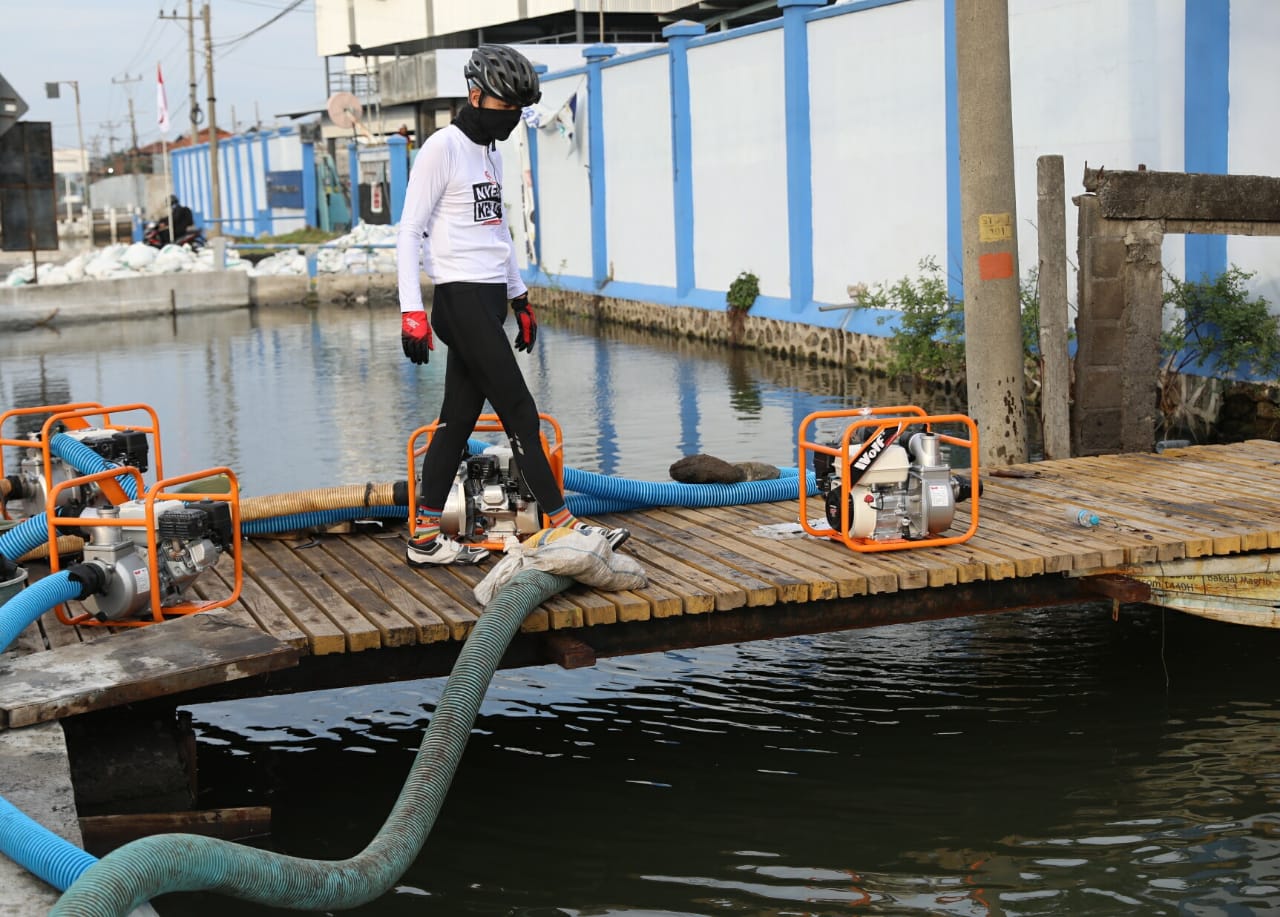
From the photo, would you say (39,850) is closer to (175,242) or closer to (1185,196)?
(1185,196)

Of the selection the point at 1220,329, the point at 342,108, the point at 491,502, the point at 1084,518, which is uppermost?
the point at 342,108

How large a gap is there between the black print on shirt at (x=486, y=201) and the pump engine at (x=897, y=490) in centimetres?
Result: 188

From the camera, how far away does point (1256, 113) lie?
1229 cm

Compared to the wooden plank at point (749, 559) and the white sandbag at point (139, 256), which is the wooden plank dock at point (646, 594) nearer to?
the wooden plank at point (749, 559)

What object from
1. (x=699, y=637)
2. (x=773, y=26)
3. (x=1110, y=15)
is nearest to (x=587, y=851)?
(x=699, y=637)

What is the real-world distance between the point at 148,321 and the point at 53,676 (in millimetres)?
26292

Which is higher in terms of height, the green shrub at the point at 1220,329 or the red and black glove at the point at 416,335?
the red and black glove at the point at 416,335

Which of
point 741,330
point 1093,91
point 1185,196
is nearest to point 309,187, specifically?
point 741,330

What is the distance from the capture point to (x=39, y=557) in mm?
7199

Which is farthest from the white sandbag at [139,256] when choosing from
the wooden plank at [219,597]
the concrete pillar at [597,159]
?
the wooden plank at [219,597]

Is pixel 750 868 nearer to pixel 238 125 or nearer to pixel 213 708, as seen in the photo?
pixel 213 708

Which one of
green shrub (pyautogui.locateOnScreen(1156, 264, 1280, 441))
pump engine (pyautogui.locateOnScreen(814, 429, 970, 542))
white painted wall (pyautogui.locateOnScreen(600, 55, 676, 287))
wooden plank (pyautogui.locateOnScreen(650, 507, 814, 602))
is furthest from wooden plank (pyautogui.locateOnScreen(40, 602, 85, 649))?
white painted wall (pyautogui.locateOnScreen(600, 55, 676, 287))

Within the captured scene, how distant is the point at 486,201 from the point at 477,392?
82cm

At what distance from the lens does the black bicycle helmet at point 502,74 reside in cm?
639
